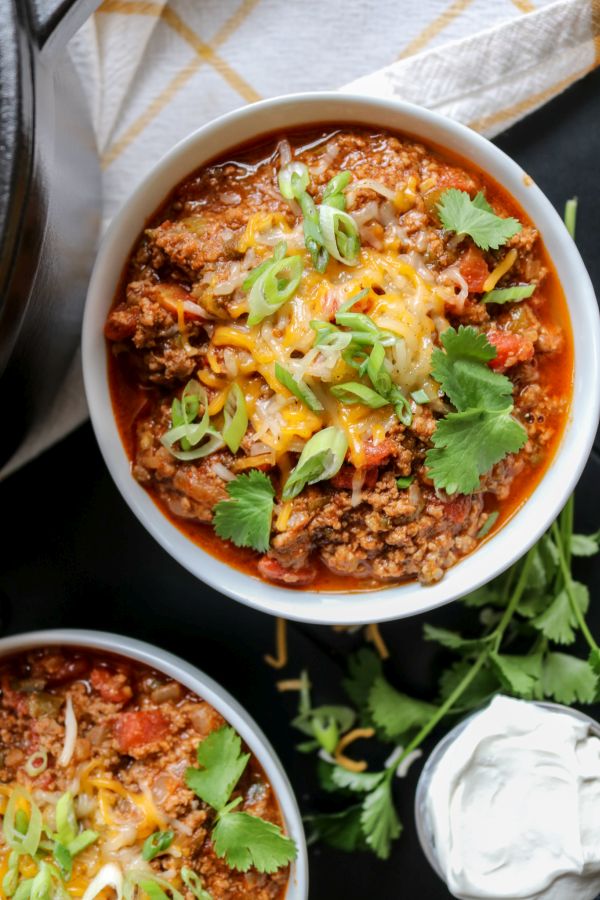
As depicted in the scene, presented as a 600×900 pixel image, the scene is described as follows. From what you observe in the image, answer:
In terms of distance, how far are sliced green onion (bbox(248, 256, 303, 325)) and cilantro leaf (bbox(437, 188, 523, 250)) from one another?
38cm

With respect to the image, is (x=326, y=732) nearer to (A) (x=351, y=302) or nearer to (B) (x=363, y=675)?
(B) (x=363, y=675)

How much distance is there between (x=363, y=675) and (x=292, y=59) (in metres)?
1.86

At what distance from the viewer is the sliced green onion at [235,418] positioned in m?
2.52

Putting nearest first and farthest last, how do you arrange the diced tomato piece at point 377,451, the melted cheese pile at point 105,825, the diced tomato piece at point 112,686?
1. the diced tomato piece at point 377,451
2. the melted cheese pile at point 105,825
3. the diced tomato piece at point 112,686

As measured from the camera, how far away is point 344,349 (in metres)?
2.40

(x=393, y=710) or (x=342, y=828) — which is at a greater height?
(x=393, y=710)

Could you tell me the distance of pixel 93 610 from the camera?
330 cm

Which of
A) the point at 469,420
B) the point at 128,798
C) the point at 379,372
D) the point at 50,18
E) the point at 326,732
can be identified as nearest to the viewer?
the point at 50,18

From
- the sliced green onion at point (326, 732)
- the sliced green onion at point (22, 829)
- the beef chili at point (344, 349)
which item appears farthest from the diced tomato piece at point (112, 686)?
the sliced green onion at point (326, 732)

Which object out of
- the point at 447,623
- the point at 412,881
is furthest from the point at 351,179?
the point at 412,881

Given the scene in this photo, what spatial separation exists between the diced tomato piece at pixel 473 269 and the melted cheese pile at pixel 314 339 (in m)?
0.09

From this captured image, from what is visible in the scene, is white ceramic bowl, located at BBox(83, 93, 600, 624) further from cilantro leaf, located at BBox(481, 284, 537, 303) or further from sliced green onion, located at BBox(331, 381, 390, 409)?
sliced green onion, located at BBox(331, 381, 390, 409)

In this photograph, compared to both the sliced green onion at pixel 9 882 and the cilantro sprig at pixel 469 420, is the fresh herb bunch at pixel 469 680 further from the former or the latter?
the sliced green onion at pixel 9 882

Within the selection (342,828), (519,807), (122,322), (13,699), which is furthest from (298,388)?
(342,828)
